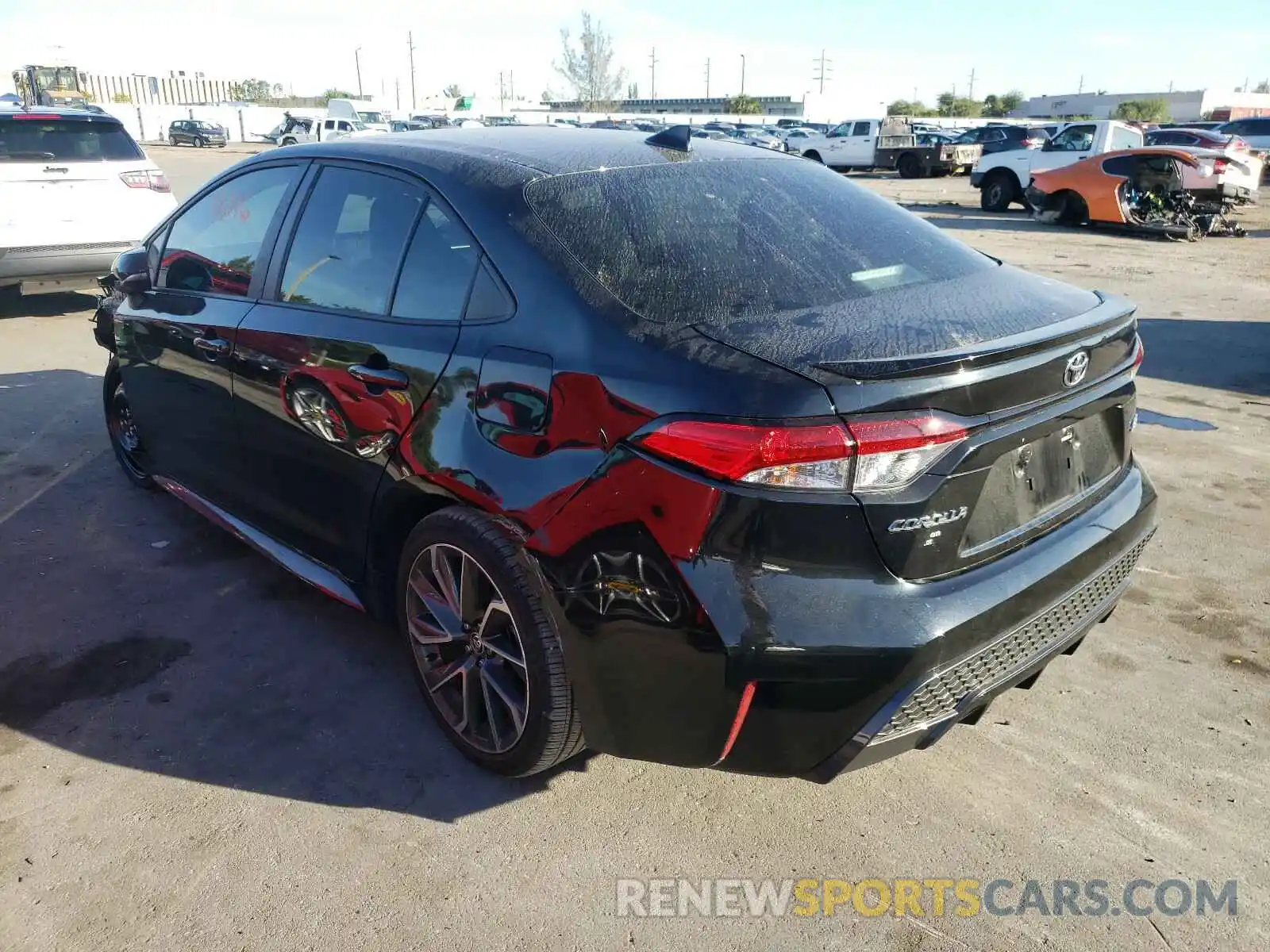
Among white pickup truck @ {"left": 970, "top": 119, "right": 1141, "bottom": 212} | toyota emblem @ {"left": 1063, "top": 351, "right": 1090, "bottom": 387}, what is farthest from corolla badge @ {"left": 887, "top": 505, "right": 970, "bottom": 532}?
white pickup truck @ {"left": 970, "top": 119, "right": 1141, "bottom": 212}

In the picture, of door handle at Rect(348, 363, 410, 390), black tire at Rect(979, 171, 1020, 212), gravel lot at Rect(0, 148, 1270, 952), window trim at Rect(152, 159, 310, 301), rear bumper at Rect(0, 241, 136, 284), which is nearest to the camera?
gravel lot at Rect(0, 148, 1270, 952)

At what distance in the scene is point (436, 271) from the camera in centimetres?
285

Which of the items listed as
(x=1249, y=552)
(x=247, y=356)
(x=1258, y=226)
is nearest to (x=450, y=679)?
(x=247, y=356)

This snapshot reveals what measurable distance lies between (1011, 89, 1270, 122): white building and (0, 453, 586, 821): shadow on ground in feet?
253

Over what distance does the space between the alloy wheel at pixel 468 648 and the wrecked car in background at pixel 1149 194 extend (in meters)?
15.6

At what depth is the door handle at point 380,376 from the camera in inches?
111

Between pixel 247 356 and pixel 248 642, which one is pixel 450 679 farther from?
pixel 247 356

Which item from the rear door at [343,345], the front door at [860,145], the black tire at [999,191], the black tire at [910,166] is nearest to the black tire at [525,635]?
the rear door at [343,345]

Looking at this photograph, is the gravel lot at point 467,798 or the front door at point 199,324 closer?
the gravel lot at point 467,798

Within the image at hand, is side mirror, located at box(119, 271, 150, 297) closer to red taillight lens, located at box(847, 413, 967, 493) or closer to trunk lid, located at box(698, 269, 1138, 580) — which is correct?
trunk lid, located at box(698, 269, 1138, 580)

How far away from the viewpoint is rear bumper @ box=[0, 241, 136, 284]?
27.1ft

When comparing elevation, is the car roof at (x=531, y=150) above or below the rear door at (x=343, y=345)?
above

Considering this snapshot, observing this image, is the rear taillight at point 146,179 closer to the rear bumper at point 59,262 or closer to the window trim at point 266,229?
the rear bumper at point 59,262

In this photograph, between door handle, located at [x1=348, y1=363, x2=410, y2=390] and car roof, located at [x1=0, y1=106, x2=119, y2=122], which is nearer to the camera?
door handle, located at [x1=348, y1=363, x2=410, y2=390]
